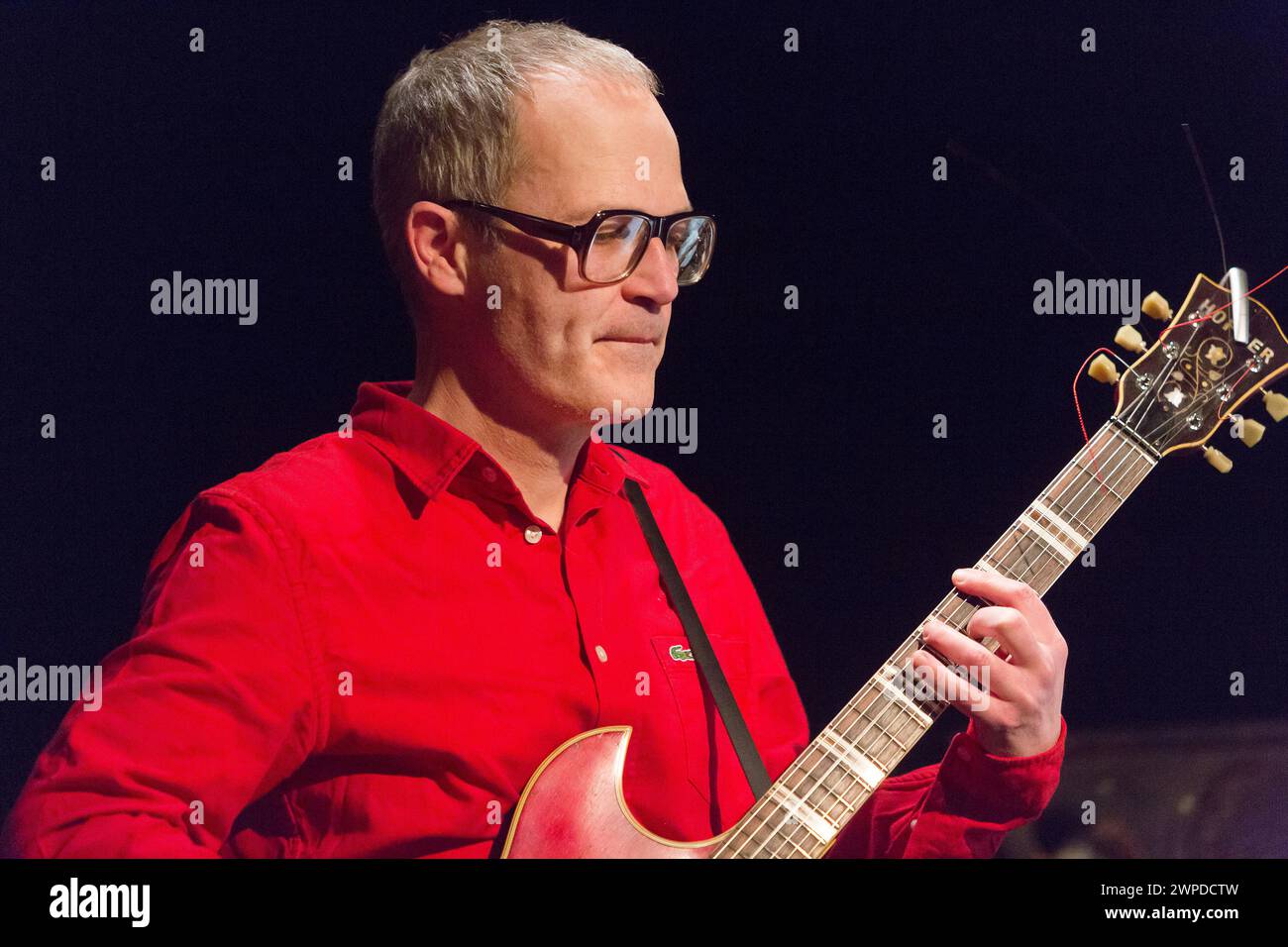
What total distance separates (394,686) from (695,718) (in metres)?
0.45

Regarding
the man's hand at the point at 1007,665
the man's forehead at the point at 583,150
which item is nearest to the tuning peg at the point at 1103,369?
the man's hand at the point at 1007,665

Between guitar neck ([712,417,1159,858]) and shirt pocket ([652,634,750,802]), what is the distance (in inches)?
4.7

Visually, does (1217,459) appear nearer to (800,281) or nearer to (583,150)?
(800,281)

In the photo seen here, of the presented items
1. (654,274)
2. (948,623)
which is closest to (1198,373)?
(948,623)

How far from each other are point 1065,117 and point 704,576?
1069 millimetres

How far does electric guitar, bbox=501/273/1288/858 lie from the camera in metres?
1.62

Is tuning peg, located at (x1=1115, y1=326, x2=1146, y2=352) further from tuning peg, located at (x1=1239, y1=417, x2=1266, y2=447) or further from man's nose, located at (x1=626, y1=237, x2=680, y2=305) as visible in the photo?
man's nose, located at (x1=626, y1=237, x2=680, y2=305)

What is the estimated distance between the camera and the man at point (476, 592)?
151 cm

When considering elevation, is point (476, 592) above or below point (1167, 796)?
above

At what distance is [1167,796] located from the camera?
2.30 m

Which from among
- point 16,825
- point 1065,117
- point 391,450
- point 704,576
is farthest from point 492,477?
point 1065,117

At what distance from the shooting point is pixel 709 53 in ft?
7.09

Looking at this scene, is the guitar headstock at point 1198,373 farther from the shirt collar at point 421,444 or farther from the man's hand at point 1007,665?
the shirt collar at point 421,444

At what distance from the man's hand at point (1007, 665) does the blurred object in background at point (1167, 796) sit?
67cm
